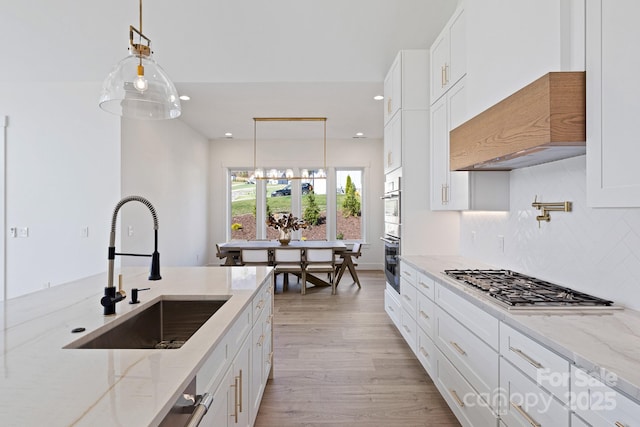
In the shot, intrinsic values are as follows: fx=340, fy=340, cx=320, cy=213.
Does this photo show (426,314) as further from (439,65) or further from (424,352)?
(439,65)

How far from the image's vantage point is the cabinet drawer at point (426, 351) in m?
2.38

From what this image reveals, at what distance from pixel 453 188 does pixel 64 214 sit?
13.9 ft

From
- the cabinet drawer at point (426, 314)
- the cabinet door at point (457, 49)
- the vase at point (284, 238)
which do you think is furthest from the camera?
the vase at point (284, 238)

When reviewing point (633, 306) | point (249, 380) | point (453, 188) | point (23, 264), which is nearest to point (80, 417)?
point (249, 380)

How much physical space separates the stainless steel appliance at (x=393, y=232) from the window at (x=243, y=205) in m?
4.28

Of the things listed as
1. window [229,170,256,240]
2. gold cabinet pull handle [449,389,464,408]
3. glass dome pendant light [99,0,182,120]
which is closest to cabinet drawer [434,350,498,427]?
gold cabinet pull handle [449,389,464,408]

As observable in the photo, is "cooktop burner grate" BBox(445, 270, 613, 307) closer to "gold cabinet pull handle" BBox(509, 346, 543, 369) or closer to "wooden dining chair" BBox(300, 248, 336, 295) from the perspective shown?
"gold cabinet pull handle" BBox(509, 346, 543, 369)

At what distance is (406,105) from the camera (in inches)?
129

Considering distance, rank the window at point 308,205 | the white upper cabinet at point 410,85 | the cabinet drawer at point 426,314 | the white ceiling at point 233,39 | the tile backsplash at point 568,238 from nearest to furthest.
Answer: the tile backsplash at point 568,238
the cabinet drawer at point 426,314
the white upper cabinet at point 410,85
the white ceiling at point 233,39
the window at point 308,205

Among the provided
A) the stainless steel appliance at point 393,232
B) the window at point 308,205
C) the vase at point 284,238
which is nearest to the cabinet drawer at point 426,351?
the stainless steel appliance at point 393,232

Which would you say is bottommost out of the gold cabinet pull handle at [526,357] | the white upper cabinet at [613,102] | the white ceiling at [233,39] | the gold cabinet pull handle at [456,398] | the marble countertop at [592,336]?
the gold cabinet pull handle at [456,398]

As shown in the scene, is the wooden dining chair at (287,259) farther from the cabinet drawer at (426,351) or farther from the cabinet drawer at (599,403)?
the cabinet drawer at (599,403)

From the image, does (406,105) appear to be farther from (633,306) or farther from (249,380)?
(249,380)

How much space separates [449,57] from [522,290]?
1.92 meters
